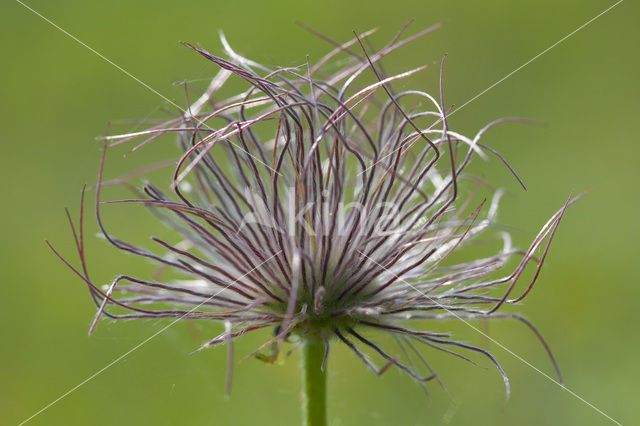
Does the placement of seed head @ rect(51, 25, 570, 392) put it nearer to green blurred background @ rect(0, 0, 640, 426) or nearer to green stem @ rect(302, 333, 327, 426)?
green stem @ rect(302, 333, 327, 426)

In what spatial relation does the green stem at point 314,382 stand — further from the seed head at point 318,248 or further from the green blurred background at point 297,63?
the green blurred background at point 297,63

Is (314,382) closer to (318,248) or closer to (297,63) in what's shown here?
(318,248)

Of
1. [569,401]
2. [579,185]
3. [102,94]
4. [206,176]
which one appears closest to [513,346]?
[569,401]

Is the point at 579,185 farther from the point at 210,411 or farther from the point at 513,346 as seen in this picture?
the point at 210,411

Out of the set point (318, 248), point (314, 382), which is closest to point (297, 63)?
point (318, 248)

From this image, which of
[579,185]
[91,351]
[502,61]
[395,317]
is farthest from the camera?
[502,61]

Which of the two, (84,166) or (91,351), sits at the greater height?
(84,166)
